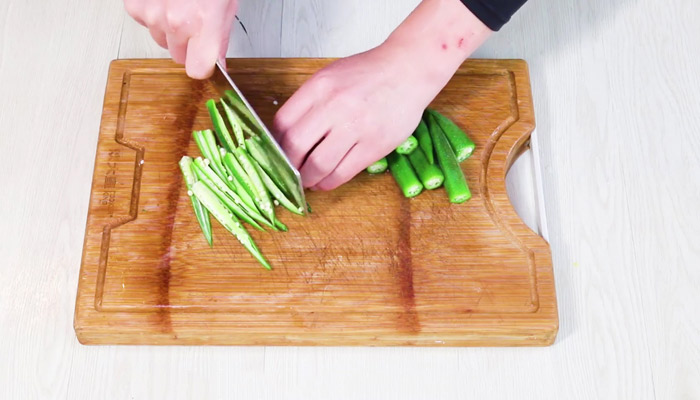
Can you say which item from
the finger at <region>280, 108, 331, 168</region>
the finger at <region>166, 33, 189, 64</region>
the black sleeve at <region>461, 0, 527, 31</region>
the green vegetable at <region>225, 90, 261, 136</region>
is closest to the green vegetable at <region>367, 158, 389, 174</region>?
the finger at <region>280, 108, 331, 168</region>

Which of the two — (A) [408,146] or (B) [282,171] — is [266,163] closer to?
(B) [282,171]

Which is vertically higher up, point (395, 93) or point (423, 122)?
point (395, 93)

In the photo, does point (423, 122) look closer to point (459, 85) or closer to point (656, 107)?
point (459, 85)

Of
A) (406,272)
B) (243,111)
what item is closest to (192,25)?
(243,111)

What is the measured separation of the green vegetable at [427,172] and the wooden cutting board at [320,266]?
4 cm

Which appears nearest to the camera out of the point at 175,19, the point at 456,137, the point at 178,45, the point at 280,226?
the point at 175,19

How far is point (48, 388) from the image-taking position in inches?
87.0

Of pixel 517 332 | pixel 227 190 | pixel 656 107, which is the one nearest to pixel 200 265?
pixel 227 190

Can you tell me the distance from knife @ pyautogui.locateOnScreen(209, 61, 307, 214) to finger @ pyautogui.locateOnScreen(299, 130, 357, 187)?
6cm

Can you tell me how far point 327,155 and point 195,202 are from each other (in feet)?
1.46

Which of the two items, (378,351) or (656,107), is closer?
(378,351)

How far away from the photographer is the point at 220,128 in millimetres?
2459

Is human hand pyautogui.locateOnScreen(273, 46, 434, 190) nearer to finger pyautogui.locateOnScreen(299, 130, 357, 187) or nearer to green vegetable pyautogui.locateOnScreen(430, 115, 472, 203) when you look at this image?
finger pyautogui.locateOnScreen(299, 130, 357, 187)

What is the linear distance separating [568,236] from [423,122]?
0.59 meters
